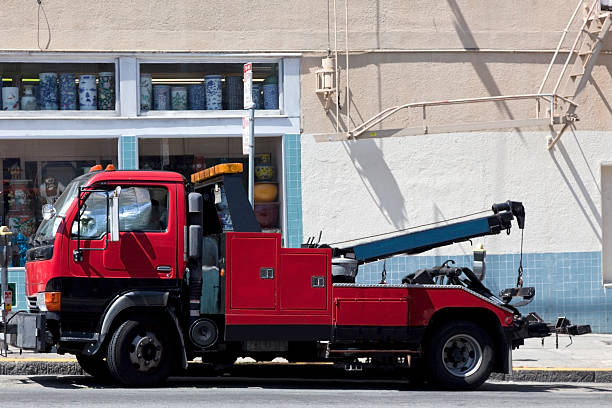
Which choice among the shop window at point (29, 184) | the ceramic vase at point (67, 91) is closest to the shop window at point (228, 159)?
the shop window at point (29, 184)

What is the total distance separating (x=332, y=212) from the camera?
17188 mm

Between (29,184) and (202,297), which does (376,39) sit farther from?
(202,297)

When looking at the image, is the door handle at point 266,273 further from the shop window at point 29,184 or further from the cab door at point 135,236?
the shop window at point 29,184

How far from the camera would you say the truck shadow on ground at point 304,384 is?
1222 cm

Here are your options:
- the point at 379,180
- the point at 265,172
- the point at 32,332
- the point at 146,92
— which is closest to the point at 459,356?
the point at 32,332

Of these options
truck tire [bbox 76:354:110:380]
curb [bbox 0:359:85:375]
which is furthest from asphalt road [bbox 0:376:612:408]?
curb [bbox 0:359:85:375]

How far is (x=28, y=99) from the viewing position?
1681cm

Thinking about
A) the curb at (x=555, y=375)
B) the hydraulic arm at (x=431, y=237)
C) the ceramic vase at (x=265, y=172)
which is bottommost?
the curb at (x=555, y=375)

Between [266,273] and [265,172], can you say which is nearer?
[266,273]

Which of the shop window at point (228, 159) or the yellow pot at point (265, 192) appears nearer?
the shop window at point (228, 159)

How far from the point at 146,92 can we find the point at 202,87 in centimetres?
88

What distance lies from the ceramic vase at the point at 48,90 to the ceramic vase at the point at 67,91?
94mm

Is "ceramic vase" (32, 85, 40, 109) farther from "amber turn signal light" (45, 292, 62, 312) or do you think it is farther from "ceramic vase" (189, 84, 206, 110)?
"amber turn signal light" (45, 292, 62, 312)

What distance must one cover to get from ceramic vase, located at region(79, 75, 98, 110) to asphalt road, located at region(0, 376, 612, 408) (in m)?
5.29
